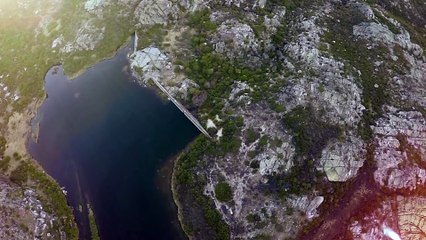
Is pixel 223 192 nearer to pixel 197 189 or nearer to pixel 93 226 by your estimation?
pixel 197 189

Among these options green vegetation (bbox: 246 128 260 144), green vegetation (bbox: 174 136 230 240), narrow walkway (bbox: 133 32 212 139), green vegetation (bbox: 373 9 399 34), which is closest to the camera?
green vegetation (bbox: 174 136 230 240)

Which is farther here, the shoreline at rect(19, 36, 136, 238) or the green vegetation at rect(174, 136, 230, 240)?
the shoreline at rect(19, 36, 136, 238)

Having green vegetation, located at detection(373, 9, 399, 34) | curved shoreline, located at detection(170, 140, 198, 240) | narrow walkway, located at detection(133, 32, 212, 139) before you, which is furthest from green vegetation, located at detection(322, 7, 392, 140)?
curved shoreline, located at detection(170, 140, 198, 240)

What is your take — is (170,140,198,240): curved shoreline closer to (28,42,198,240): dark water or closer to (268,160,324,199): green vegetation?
(28,42,198,240): dark water

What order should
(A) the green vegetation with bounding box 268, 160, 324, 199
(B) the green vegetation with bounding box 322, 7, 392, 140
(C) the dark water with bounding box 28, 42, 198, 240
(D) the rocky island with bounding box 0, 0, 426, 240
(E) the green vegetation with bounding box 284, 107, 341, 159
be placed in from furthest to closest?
(B) the green vegetation with bounding box 322, 7, 392, 140 → (E) the green vegetation with bounding box 284, 107, 341, 159 → (A) the green vegetation with bounding box 268, 160, 324, 199 → (C) the dark water with bounding box 28, 42, 198, 240 → (D) the rocky island with bounding box 0, 0, 426, 240

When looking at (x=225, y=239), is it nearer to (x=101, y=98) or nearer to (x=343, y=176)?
(x=343, y=176)

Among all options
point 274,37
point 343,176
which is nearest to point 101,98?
point 274,37

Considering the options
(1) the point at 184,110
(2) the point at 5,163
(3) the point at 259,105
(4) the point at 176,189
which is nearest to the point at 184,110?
(1) the point at 184,110

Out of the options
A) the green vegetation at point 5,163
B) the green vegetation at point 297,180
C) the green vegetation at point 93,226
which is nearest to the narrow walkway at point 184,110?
the green vegetation at point 297,180
